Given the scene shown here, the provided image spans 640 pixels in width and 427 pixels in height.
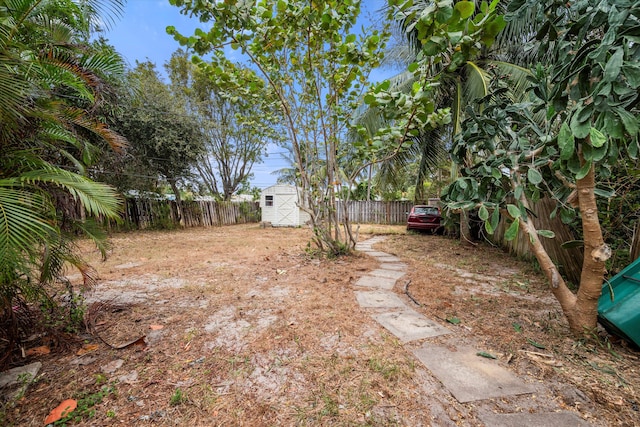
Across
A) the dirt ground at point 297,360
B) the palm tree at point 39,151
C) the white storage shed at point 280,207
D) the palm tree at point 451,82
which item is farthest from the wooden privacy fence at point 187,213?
the palm tree at point 451,82

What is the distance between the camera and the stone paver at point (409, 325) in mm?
1993

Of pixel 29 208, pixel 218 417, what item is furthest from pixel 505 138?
pixel 29 208

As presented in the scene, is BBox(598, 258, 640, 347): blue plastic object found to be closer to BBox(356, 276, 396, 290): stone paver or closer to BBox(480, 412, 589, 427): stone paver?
BBox(480, 412, 589, 427): stone paver

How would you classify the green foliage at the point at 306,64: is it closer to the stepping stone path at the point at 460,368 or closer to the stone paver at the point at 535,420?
the stepping stone path at the point at 460,368

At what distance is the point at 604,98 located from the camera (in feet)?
4.11

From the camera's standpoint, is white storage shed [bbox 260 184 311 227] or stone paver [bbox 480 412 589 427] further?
white storage shed [bbox 260 184 311 227]

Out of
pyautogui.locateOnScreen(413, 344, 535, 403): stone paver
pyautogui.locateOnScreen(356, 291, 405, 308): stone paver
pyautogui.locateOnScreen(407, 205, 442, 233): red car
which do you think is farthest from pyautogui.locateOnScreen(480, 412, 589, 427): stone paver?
pyautogui.locateOnScreen(407, 205, 442, 233): red car

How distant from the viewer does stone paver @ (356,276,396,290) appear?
10.6 feet

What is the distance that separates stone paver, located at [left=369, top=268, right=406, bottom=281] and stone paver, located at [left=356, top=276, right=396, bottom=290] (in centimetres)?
13

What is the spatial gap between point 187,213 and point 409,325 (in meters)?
11.9

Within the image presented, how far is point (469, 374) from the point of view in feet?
4.97

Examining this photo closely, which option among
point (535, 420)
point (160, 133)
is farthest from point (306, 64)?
point (160, 133)

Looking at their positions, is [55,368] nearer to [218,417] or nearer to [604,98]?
[218,417]

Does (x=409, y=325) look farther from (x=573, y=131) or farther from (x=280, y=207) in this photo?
(x=280, y=207)
